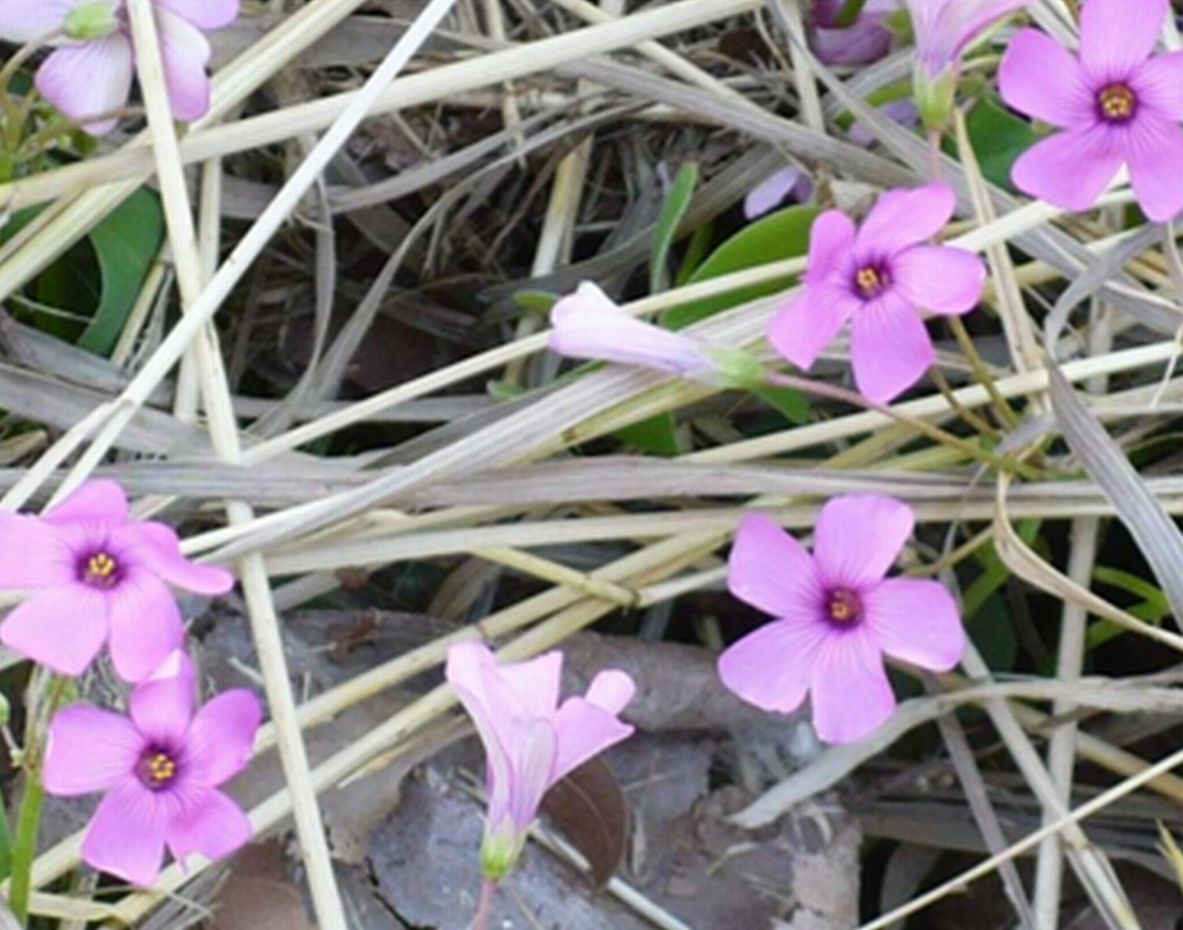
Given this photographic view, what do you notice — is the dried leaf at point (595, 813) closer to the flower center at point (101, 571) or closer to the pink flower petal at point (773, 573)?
the pink flower petal at point (773, 573)

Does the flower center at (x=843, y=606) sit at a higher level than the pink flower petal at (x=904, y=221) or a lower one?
lower

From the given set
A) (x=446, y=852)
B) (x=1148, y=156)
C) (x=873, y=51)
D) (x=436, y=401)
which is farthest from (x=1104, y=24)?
(x=446, y=852)

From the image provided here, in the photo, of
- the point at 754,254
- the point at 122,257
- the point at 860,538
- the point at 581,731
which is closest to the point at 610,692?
the point at 581,731

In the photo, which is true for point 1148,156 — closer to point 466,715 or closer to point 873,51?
point 873,51

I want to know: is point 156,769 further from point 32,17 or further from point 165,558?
point 32,17

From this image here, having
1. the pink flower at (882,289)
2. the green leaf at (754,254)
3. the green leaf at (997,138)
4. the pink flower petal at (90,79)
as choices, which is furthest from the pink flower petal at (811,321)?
the pink flower petal at (90,79)

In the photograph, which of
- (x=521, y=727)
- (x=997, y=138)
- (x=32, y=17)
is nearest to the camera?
(x=521, y=727)
